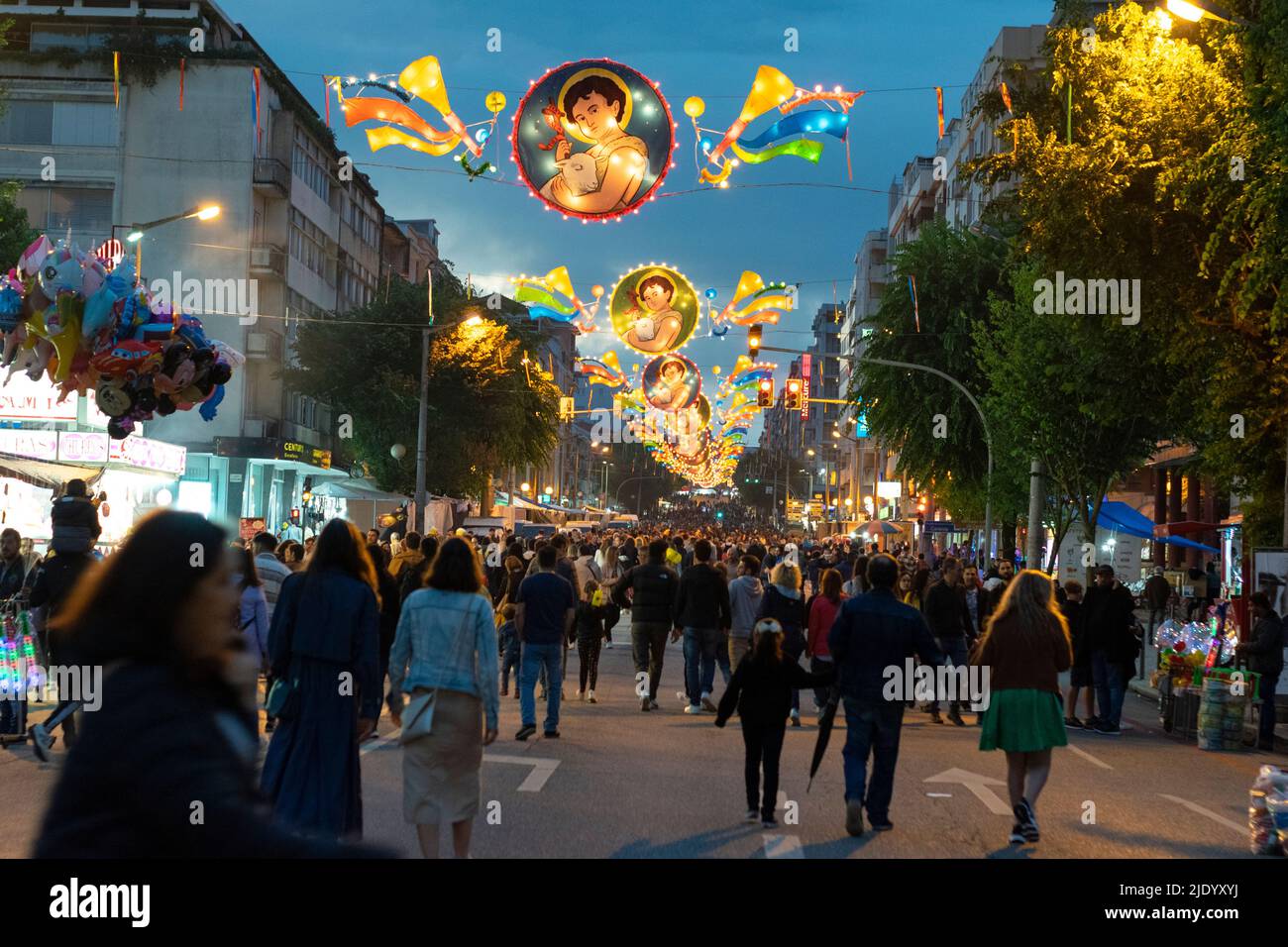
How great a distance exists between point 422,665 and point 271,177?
147 feet

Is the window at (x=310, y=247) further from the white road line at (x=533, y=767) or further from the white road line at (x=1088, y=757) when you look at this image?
the white road line at (x=533, y=767)

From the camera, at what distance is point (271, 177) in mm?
49562

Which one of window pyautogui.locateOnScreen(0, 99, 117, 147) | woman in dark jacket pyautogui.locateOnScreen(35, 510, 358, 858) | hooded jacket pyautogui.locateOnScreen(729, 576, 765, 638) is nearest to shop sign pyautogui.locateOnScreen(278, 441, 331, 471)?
window pyautogui.locateOnScreen(0, 99, 117, 147)

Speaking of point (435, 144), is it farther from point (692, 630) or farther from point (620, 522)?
point (620, 522)

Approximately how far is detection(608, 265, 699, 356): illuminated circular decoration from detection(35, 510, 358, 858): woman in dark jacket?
1103 inches

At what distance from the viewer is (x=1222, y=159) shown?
17.2 meters

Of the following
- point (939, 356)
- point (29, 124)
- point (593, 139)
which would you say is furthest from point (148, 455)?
point (29, 124)

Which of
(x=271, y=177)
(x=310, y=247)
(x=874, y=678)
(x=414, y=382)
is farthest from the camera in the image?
(x=310, y=247)

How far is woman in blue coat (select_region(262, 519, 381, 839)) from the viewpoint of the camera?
7477mm

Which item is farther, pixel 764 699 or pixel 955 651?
pixel 955 651

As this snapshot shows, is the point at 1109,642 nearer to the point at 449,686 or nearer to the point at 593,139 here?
the point at 593,139

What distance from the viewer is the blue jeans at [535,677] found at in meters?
14.2
